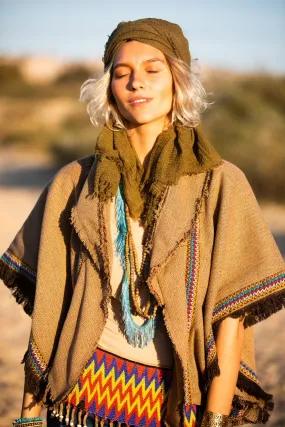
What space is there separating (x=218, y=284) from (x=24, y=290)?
0.85 m

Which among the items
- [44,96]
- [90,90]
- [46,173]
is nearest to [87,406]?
[90,90]

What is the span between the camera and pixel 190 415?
8.21 feet

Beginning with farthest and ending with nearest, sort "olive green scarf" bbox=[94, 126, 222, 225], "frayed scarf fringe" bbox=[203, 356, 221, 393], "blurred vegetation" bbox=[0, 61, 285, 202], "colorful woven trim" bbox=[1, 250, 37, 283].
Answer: "blurred vegetation" bbox=[0, 61, 285, 202]
"colorful woven trim" bbox=[1, 250, 37, 283]
"olive green scarf" bbox=[94, 126, 222, 225]
"frayed scarf fringe" bbox=[203, 356, 221, 393]

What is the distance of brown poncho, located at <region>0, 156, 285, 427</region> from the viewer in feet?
8.09

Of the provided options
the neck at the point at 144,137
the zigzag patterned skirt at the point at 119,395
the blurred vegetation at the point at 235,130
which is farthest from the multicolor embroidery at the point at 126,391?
the blurred vegetation at the point at 235,130

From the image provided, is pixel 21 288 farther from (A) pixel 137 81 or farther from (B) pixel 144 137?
(A) pixel 137 81

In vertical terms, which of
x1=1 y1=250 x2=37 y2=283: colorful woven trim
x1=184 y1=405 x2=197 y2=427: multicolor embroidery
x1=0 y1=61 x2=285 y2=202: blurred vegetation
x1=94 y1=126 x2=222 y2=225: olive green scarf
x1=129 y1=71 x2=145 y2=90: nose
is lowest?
x1=184 y1=405 x2=197 y2=427: multicolor embroidery

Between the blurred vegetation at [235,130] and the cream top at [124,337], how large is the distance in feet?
5.66

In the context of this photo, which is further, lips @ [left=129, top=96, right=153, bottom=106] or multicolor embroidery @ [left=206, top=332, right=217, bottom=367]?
lips @ [left=129, top=96, right=153, bottom=106]

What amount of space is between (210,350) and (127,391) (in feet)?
1.10

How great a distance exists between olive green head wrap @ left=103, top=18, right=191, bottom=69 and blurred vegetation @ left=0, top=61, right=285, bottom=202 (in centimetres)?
136

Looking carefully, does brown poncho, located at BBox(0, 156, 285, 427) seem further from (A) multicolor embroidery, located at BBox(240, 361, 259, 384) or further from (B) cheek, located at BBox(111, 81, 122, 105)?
(B) cheek, located at BBox(111, 81, 122, 105)

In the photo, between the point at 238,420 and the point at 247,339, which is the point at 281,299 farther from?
the point at 238,420

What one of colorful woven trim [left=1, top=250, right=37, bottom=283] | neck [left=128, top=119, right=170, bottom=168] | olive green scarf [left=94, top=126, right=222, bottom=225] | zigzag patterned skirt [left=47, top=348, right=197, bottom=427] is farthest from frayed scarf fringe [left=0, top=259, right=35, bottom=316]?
neck [left=128, top=119, right=170, bottom=168]
